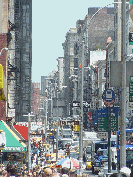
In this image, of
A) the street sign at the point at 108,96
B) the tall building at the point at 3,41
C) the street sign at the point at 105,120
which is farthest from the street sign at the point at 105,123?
the tall building at the point at 3,41

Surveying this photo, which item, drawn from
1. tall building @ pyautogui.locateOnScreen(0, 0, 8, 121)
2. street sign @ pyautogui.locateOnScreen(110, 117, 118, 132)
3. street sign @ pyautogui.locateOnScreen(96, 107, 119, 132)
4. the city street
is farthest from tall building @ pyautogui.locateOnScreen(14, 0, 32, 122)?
street sign @ pyautogui.locateOnScreen(110, 117, 118, 132)

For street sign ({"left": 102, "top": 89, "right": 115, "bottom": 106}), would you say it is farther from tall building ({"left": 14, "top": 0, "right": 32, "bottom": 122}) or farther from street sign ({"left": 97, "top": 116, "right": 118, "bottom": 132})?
tall building ({"left": 14, "top": 0, "right": 32, "bottom": 122})

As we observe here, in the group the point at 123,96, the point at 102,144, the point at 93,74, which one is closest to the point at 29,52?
the point at 93,74

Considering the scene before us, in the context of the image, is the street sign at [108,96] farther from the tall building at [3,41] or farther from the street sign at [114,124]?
the tall building at [3,41]

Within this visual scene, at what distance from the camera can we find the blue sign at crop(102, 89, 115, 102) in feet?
85.6

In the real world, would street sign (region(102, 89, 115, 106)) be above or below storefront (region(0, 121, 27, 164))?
above

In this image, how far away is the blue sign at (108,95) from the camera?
26078 mm

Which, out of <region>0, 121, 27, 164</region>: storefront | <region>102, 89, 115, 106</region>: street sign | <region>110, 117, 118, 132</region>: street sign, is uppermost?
<region>102, 89, 115, 106</region>: street sign

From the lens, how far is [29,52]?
11256 cm

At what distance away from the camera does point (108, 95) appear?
85.9 feet

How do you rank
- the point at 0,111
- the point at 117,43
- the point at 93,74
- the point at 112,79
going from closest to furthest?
the point at 112,79 → the point at 0,111 → the point at 117,43 → the point at 93,74

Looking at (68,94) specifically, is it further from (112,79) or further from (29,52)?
(112,79)

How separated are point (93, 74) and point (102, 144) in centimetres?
7028

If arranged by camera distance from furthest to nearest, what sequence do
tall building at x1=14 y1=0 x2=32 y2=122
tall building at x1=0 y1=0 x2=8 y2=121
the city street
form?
tall building at x1=14 y1=0 x2=32 y2=122 < tall building at x1=0 y1=0 x2=8 y2=121 < the city street
